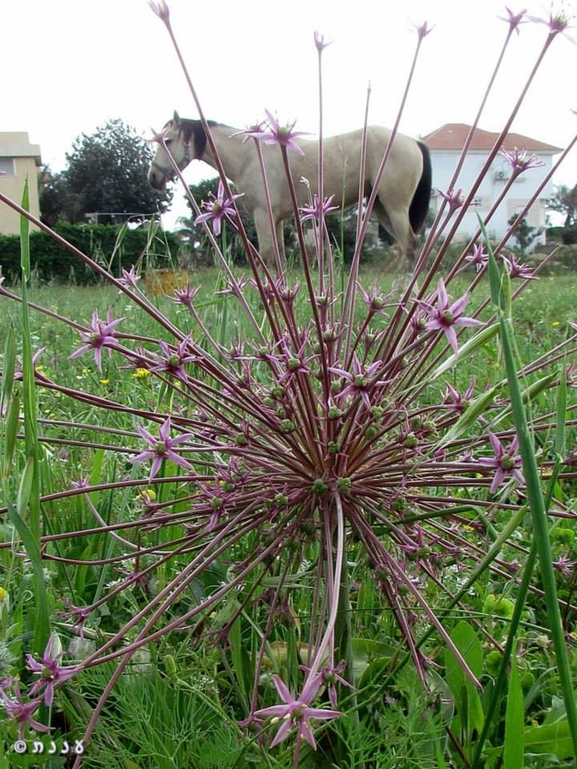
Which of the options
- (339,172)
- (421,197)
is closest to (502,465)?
(339,172)

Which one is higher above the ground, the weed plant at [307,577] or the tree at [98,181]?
the tree at [98,181]

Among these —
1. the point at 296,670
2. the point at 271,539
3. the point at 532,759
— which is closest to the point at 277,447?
the point at 271,539

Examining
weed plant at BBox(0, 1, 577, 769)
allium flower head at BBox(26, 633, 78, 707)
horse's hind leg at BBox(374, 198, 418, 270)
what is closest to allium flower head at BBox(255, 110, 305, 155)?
weed plant at BBox(0, 1, 577, 769)

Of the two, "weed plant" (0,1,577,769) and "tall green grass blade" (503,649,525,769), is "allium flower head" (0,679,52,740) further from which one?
"tall green grass blade" (503,649,525,769)

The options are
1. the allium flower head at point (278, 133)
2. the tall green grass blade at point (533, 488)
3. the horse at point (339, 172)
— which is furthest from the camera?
the horse at point (339, 172)

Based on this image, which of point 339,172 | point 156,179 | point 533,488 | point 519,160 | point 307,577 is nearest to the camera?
point 533,488

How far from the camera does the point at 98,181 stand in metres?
29.5

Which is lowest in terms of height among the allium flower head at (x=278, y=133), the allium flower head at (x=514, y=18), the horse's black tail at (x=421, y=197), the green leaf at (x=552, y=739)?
the green leaf at (x=552, y=739)

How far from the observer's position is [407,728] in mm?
601

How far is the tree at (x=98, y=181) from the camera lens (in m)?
28.3

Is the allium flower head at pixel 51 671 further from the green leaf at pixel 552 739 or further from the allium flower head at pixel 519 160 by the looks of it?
the allium flower head at pixel 519 160

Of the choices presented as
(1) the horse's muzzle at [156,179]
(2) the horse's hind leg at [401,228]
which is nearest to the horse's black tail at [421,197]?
(2) the horse's hind leg at [401,228]

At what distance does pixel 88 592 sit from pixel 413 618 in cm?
50

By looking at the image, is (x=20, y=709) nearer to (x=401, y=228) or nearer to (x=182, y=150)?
(x=182, y=150)
